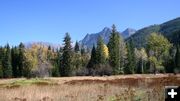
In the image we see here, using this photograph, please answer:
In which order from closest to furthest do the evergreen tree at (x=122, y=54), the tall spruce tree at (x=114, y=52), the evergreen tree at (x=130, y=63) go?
the tall spruce tree at (x=114, y=52) → the evergreen tree at (x=130, y=63) → the evergreen tree at (x=122, y=54)

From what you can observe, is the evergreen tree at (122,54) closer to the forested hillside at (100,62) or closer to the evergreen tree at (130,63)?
the forested hillside at (100,62)

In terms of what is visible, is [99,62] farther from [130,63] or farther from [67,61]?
[130,63]

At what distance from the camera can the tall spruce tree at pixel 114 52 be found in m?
104

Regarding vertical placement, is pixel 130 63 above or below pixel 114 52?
below

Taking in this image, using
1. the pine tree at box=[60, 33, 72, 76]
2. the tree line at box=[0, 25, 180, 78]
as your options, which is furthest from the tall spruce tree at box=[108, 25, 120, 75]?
the pine tree at box=[60, 33, 72, 76]

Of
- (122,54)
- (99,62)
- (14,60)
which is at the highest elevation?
(122,54)

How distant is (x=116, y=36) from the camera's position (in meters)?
109

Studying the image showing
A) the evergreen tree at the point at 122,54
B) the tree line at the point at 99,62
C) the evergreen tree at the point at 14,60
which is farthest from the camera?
the evergreen tree at the point at 14,60

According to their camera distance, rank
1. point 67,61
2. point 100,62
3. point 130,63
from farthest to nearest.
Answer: point 130,63 < point 100,62 < point 67,61

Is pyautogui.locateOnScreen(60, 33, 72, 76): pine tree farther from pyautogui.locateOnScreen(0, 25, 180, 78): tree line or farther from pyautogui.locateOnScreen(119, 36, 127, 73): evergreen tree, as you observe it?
pyautogui.locateOnScreen(119, 36, 127, 73): evergreen tree

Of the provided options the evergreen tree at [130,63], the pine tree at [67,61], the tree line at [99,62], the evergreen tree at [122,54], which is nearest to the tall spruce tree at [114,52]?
the tree line at [99,62]

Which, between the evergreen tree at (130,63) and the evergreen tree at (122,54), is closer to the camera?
the evergreen tree at (130,63)

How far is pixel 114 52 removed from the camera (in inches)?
4158

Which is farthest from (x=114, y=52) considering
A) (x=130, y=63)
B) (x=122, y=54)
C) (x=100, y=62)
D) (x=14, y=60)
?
(x=14, y=60)
